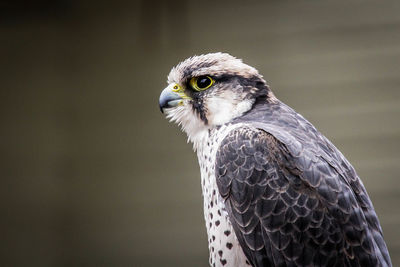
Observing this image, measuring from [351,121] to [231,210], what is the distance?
2.73 m

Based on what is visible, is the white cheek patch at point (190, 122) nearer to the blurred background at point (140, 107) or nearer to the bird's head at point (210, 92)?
the bird's head at point (210, 92)

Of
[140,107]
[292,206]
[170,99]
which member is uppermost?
[170,99]

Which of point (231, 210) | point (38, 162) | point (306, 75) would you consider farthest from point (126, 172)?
point (231, 210)

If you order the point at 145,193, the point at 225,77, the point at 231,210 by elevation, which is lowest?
the point at 145,193

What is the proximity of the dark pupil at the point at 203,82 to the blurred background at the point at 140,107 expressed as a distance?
7.17ft

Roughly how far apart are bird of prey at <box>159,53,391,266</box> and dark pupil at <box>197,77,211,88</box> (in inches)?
10.7

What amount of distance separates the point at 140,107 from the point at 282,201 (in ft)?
10.1

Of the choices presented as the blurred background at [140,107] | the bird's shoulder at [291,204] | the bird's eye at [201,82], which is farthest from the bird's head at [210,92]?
the blurred background at [140,107]

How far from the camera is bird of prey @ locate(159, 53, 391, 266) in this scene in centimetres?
239

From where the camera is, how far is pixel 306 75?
5.07 meters

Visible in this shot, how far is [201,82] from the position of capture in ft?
9.68

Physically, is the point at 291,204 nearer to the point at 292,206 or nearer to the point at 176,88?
the point at 292,206

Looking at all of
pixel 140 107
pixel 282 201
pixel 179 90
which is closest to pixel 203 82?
pixel 179 90

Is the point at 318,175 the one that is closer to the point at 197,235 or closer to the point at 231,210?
the point at 231,210
